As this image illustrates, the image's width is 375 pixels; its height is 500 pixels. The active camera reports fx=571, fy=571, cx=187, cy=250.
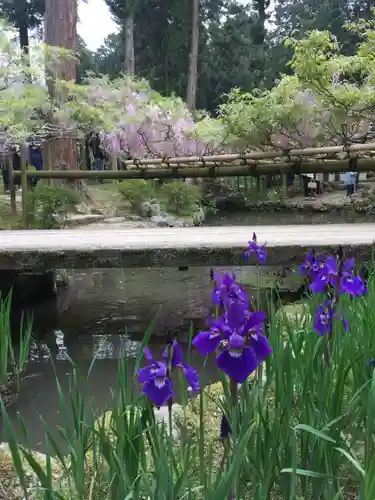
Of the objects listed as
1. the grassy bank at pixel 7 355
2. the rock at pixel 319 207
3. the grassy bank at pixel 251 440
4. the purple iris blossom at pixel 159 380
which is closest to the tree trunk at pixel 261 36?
the rock at pixel 319 207

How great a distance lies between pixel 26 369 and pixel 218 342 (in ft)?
10.6

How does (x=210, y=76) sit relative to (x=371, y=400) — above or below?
above

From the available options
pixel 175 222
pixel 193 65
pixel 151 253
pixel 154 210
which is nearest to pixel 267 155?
pixel 151 253

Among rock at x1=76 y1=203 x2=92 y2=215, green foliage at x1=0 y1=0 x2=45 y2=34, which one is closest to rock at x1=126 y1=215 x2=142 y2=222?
rock at x1=76 y1=203 x2=92 y2=215

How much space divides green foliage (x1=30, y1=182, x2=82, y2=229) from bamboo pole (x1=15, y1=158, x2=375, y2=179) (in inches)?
15.4

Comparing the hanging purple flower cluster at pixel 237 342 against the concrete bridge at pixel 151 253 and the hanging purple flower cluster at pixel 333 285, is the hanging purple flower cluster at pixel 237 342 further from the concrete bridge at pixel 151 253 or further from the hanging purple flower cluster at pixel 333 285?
the concrete bridge at pixel 151 253

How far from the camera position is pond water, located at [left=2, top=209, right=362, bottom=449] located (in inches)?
134

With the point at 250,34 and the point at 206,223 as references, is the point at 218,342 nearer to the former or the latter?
the point at 206,223

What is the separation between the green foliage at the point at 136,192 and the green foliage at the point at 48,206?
9.26 ft

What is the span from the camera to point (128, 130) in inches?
393

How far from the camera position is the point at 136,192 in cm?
1220

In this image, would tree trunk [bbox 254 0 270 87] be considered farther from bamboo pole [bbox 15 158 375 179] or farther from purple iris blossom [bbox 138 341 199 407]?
purple iris blossom [bbox 138 341 199 407]

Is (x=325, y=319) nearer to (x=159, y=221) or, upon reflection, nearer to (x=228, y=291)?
(x=228, y=291)

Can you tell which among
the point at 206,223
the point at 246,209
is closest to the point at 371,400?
the point at 206,223
